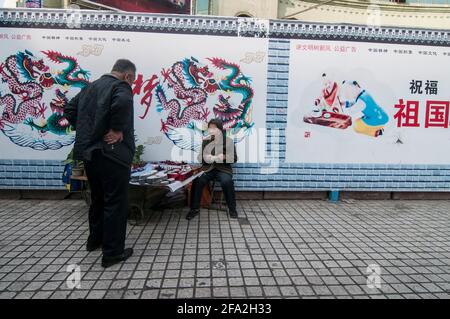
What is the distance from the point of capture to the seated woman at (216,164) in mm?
4953

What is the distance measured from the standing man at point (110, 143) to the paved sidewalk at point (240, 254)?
0.41 meters

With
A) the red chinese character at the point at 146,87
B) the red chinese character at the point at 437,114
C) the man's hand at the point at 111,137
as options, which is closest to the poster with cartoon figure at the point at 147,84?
the red chinese character at the point at 146,87

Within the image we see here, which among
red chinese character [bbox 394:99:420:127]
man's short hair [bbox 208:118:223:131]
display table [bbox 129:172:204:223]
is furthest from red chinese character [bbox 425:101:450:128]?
display table [bbox 129:172:204:223]

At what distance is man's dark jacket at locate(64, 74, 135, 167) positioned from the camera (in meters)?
3.11

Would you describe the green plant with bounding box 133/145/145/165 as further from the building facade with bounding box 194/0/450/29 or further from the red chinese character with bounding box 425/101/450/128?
the building facade with bounding box 194/0/450/29

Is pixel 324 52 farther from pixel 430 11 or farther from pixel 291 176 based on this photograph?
pixel 430 11

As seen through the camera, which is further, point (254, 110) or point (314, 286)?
point (254, 110)

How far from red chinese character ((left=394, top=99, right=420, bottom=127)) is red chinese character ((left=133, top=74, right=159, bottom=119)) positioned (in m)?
4.47

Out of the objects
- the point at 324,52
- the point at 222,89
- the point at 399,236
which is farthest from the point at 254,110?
the point at 399,236

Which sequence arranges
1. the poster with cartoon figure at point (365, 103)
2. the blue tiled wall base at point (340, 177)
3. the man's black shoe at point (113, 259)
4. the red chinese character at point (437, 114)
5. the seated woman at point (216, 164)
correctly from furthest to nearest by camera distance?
the red chinese character at point (437, 114) < the blue tiled wall base at point (340, 177) < the poster with cartoon figure at point (365, 103) < the seated woman at point (216, 164) < the man's black shoe at point (113, 259)

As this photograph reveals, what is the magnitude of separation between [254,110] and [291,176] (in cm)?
140

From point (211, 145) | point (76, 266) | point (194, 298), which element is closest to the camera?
point (194, 298)

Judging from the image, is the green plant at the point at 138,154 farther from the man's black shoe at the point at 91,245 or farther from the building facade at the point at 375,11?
the building facade at the point at 375,11

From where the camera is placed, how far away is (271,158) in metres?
5.79
